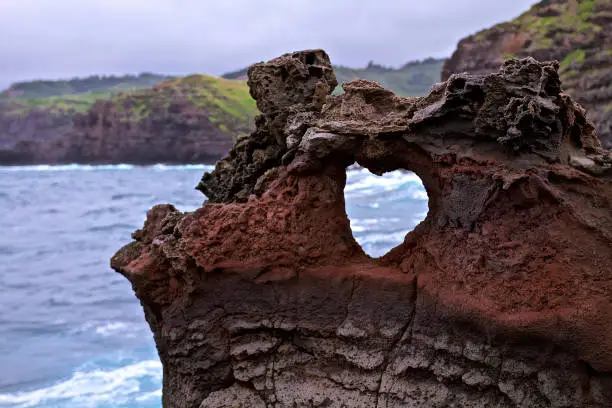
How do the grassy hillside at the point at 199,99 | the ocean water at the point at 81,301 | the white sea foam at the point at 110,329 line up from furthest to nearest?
the grassy hillside at the point at 199,99
the white sea foam at the point at 110,329
the ocean water at the point at 81,301

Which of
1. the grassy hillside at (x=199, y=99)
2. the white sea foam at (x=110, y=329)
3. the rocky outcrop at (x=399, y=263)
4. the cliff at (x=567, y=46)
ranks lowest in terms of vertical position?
the white sea foam at (x=110, y=329)

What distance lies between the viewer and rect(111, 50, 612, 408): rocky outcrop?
12.4 ft

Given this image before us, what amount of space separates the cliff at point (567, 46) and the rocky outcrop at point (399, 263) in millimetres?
25866

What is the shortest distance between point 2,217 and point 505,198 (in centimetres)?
2925

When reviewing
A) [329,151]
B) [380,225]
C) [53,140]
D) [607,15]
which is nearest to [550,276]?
[329,151]

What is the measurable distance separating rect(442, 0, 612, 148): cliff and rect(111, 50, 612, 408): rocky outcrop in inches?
1018

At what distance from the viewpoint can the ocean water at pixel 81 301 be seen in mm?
9617

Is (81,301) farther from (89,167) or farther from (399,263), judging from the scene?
(89,167)

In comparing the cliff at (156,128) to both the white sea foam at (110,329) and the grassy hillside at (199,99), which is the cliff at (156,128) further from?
the white sea foam at (110,329)

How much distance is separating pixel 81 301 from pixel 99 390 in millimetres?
5282

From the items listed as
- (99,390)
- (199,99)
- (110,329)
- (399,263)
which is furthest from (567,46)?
(199,99)

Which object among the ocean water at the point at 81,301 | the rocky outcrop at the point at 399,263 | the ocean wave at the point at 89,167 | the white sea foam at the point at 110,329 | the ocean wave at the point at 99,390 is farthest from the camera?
the ocean wave at the point at 89,167

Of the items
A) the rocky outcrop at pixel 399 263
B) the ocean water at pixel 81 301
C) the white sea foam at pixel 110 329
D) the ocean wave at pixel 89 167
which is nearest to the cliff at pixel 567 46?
the ocean water at pixel 81 301

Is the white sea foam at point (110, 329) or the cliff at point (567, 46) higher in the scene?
the cliff at point (567, 46)
